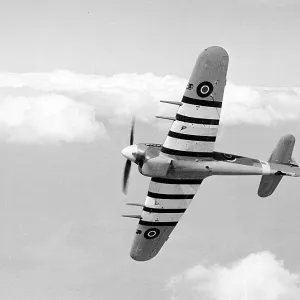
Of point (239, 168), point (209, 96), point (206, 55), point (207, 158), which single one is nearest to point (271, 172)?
point (239, 168)

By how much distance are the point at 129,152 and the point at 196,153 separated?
337cm

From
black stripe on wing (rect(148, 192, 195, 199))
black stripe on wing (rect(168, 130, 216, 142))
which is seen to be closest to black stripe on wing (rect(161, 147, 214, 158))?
black stripe on wing (rect(168, 130, 216, 142))

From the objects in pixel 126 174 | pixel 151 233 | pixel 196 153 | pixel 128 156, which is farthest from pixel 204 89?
pixel 151 233

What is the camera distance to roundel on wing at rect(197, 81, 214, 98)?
67.8ft

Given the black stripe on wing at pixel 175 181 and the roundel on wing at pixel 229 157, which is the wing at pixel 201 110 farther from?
the black stripe on wing at pixel 175 181

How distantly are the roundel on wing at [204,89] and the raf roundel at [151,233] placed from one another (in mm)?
7926

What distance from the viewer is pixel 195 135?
21.6 m

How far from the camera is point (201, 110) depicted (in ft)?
69.8

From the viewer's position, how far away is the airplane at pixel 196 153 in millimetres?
20641

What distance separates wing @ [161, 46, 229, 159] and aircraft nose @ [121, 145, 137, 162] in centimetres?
146

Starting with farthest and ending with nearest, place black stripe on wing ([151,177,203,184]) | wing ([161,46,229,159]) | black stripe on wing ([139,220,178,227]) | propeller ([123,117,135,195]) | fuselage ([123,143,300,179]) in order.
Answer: black stripe on wing ([139,220,178,227]) < black stripe on wing ([151,177,203,184]) < propeller ([123,117,135,195]) < fuselage ([123,143,300,179]) < wing ([161,46,229,159])

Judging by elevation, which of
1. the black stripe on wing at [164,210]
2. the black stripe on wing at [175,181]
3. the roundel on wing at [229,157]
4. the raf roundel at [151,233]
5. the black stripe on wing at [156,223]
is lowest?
the raf roundel at [151,233]

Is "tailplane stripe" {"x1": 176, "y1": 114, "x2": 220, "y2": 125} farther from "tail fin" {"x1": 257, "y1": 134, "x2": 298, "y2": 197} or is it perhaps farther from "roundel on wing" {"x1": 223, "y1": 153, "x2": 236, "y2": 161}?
"tail fin" {"x1": 257, "y1": 134, "x2": 298, "y2": 197}

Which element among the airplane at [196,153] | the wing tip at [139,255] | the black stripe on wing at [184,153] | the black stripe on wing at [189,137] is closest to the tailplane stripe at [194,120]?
the airplane at [196,153]
